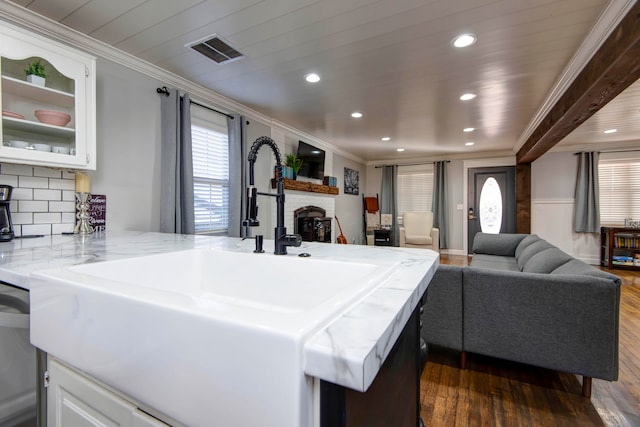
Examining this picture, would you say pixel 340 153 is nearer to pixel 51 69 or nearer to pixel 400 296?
pixel 51 69

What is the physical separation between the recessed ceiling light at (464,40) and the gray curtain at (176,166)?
2.39m

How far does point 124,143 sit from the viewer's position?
2430 mm

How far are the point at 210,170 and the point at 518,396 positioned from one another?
3.27 meters

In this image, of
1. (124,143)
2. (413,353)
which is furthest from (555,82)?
(124,143)

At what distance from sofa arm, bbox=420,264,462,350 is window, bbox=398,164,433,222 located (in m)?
5.31

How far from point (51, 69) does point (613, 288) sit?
349 cm

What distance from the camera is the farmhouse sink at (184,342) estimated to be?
1.17 ft

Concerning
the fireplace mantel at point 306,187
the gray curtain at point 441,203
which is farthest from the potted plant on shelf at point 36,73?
the gray curtain at point 441,203

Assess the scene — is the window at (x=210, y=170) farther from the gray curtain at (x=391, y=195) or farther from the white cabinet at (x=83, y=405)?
the gray curtain at (x=391, y=195)

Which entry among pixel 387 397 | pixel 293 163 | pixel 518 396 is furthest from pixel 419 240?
pixel 387 397

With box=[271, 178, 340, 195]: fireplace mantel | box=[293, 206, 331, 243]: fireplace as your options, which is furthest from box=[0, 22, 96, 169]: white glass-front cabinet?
box=[293, 206, 331, 243]: fireplace

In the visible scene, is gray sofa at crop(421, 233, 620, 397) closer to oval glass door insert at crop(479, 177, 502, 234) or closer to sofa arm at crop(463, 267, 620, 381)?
sofa arm at crop(463, 267, 620, 381)

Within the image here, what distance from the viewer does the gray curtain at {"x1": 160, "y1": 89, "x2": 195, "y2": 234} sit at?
2.63m

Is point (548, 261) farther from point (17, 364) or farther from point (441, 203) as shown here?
point (441, 203)
